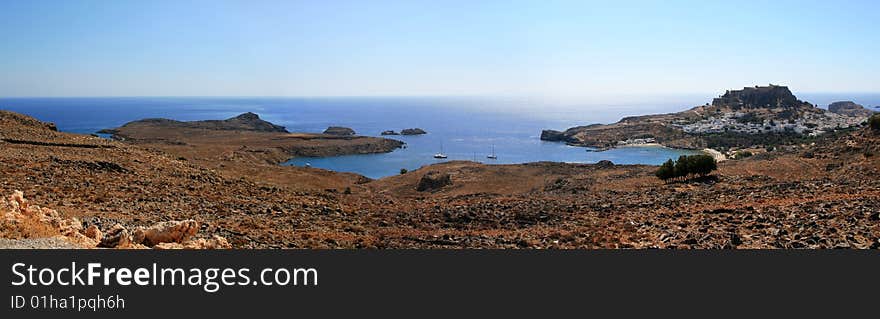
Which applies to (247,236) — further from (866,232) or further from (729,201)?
(729,201)

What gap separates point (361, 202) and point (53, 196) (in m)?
11.4

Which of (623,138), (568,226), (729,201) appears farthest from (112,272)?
(623,138)

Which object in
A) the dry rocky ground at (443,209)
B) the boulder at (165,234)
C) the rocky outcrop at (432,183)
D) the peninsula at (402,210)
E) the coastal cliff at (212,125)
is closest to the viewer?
the boulder at (165,234)

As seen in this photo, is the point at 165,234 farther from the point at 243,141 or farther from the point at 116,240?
the point at 243,141

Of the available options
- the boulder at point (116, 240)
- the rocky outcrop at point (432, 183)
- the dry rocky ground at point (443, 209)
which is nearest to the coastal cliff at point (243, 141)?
the rocky outcrop at point (432, 183)

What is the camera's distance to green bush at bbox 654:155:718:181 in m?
28.5

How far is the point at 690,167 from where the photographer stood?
28609 millimetres

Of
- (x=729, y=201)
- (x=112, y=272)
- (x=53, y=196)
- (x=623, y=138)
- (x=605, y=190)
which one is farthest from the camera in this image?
(x=623, y=138)

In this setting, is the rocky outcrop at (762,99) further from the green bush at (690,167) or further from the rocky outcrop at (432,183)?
the green bush at (690,167)

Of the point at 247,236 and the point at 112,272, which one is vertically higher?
the point at 112,272

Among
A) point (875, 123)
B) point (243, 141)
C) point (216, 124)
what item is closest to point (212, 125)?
point (216, 124)

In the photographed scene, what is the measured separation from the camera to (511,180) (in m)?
41.6

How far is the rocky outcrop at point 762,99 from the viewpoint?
143625mm

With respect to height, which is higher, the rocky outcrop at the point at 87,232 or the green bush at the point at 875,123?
the green bush at the point at 875,123
